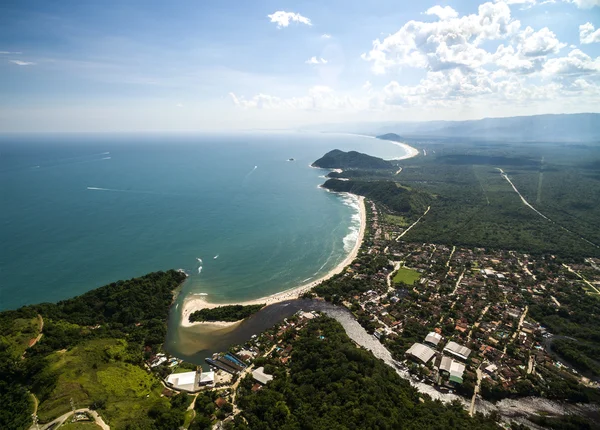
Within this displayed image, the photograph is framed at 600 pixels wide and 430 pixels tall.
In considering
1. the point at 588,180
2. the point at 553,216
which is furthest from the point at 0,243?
the point at 588,180

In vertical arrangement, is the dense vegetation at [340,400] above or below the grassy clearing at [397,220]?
below

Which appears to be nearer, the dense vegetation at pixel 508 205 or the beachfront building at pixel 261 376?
the beachfront building at pixel 261 376

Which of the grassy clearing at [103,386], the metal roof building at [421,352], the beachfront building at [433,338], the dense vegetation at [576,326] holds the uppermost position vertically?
the grassy clearing at [103,386]

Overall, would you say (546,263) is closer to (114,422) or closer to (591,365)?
(591,365)

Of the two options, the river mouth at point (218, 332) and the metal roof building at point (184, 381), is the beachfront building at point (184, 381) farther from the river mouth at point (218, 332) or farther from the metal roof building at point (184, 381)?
the river mouth at point (218, 332)

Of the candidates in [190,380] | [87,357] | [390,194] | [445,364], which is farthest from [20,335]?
[390,194]

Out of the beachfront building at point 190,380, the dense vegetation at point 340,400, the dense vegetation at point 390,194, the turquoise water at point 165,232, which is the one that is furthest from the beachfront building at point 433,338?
the dense vegetation at point 390,194
